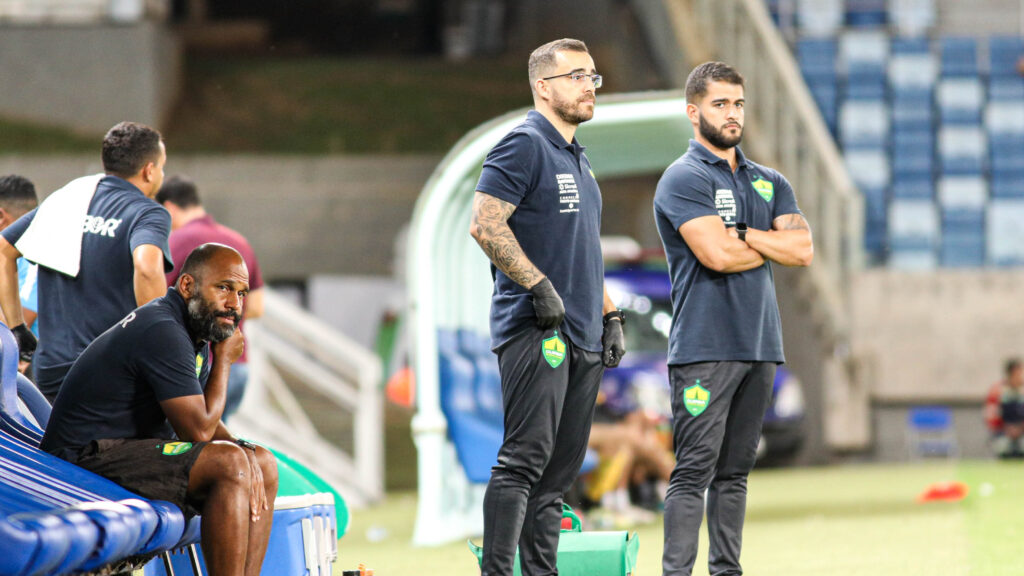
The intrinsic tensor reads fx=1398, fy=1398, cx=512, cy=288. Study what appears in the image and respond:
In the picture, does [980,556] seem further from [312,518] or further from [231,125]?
[231,125]

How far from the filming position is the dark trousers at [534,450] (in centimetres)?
467

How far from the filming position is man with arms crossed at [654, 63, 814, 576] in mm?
5090

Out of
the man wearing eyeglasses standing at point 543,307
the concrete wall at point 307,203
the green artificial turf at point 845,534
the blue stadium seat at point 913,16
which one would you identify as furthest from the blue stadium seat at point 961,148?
the man wearing eyeglasses standing at point 543,307

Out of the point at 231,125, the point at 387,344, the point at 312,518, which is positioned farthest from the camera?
the point at 231,125

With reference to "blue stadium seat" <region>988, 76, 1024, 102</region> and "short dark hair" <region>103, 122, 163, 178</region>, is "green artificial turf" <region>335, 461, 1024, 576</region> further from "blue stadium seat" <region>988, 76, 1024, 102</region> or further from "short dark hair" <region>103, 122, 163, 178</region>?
"blue stadium seat" <region>988, 76, 1024, 102</region>

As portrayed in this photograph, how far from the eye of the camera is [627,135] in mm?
9766

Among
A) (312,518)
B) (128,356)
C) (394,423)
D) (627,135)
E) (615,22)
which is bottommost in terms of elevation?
(394,423)

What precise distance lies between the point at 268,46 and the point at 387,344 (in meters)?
9.49

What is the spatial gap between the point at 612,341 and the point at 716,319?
0.45m

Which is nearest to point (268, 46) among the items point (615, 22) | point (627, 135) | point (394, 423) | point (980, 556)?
point (615, 22)

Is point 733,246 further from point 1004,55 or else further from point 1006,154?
point 1004,55

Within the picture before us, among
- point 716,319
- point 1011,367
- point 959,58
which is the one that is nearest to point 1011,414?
point 1011,367

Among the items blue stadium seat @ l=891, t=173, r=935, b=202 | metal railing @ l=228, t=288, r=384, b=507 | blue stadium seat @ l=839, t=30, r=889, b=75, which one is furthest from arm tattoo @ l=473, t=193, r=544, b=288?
blue stadium seat @ l=839, t=30, r=889, b=75

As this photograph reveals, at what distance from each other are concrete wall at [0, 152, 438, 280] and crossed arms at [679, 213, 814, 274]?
53.8 ft
